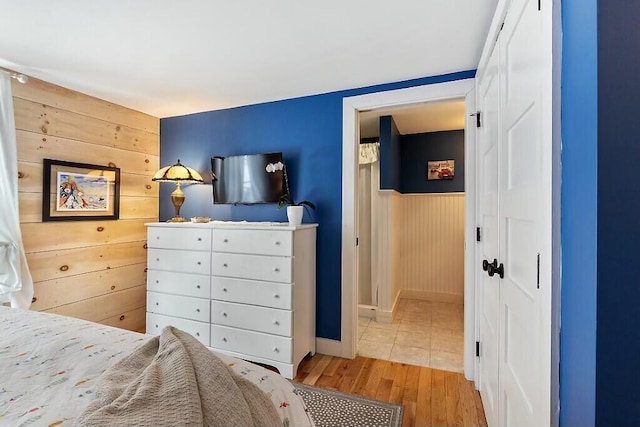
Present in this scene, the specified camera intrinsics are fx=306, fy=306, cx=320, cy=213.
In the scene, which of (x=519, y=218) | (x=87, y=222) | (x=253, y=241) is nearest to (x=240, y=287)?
(x=253, y=241)

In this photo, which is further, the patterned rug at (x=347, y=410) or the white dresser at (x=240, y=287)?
the white dresser at (x=240, y=287)

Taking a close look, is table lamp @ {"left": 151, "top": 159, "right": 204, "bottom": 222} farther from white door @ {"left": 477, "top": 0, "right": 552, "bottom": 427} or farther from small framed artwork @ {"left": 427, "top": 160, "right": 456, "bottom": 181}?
small framed artwork @ {"left": 427, "top": 160, "right": 456, "bottom": 181}

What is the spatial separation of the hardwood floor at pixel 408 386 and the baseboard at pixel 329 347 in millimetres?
42

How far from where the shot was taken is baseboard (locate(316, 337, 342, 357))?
2582mm

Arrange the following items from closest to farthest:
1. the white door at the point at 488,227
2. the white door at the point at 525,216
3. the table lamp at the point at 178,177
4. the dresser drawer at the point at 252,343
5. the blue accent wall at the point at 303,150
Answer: the white door at the point at 525,216
the white door at the point at 488,227
the dresser drawer at the point at 252,343
the blue accent wall at the point at 303,150
the table lamp at the point at 178,177

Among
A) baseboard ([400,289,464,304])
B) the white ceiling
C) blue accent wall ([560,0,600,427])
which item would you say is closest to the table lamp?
the white ceiling

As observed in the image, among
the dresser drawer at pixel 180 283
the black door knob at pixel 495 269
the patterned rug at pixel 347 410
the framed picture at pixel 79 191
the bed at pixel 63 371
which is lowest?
the patterned rug at pixel 347 410

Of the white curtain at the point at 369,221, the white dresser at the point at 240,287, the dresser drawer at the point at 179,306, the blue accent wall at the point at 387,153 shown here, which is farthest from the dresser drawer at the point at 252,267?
the blue accent wall at the point at 387,153

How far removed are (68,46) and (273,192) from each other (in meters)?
1.67

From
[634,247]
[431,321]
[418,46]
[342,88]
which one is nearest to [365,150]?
[342,88]

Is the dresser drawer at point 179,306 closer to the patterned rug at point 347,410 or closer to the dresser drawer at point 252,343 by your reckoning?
the dresser drawer at point 252,343

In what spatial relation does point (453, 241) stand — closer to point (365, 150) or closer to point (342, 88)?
point (365, 150)

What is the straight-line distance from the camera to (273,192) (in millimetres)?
2764

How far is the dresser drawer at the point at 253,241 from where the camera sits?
225cm
